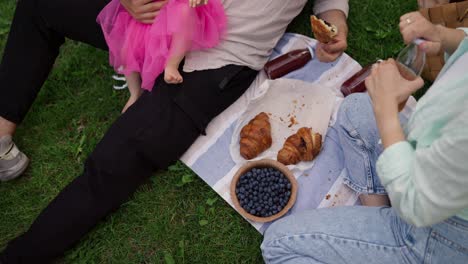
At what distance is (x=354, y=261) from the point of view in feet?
6.12

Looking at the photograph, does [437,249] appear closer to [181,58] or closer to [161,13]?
[181,58]

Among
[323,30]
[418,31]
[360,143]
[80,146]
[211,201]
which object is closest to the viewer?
[418,31]

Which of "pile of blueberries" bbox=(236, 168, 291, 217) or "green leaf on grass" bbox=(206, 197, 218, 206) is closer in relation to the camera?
"pile of blueberries" bbox=(236, 168, 291, 217)

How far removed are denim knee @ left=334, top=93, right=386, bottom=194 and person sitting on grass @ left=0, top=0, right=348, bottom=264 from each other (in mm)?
446

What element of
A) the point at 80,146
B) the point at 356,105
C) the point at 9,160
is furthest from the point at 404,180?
the point at 9,160

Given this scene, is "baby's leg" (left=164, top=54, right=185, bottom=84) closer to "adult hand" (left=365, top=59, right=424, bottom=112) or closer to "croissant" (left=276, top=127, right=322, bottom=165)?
"croissant" (left=276, top=127, right=322, bottom=165)

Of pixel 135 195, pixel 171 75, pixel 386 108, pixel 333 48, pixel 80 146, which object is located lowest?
pixel 135 195

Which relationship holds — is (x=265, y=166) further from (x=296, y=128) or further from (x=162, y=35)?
(x=162, y=35)

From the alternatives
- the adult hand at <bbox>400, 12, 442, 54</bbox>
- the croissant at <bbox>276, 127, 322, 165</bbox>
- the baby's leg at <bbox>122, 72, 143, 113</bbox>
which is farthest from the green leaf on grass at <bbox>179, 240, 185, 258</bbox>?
the adult hand at <bbox>400, 12, 442, 54</bbox>

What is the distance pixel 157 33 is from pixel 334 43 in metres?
1.06

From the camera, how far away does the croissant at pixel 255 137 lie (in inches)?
99.9

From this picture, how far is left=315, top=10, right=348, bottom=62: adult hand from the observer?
2.60 metres

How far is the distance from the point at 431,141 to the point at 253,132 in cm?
124

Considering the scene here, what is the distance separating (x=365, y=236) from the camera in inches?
73.5
